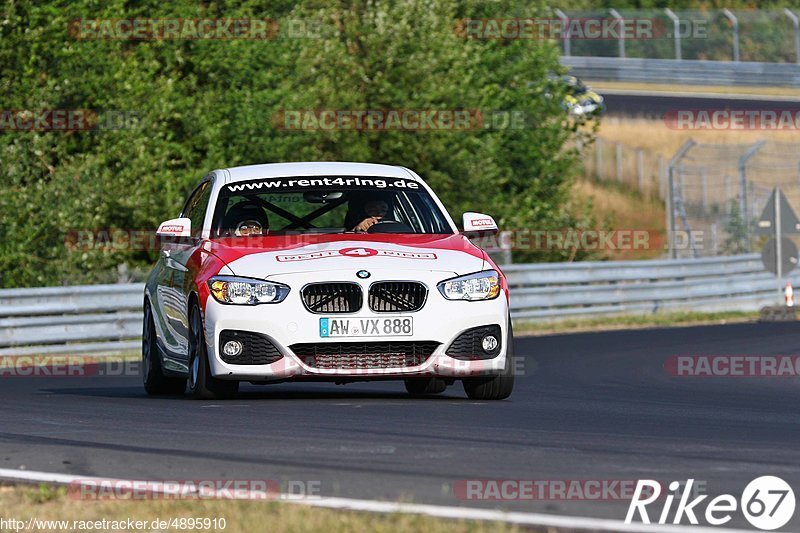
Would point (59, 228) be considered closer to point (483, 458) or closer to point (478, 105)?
point (478, 105)

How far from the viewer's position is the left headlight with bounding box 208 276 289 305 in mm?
10195

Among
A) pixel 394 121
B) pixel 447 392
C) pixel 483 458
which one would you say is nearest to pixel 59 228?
pixel 394 121

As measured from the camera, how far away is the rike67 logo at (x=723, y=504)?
5.80m

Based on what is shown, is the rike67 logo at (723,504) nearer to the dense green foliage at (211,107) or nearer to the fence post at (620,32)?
the dense green foliage at (211,107)

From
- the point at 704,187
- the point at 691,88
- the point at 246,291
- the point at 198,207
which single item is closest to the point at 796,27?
the point at 691,88

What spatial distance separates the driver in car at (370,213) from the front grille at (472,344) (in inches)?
56.2

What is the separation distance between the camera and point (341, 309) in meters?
10.2

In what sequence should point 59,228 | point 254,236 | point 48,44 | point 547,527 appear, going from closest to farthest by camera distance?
point 547,527, point 254,236, point 59,228, point 48,44

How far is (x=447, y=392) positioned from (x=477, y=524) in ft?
22.2

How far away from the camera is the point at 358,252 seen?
10.5 metres

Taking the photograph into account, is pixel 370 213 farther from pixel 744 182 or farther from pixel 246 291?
pixel 744 182

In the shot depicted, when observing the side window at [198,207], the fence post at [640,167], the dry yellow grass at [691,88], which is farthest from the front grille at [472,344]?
the dry yellow grass at [691,88]

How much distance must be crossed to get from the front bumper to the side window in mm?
1474

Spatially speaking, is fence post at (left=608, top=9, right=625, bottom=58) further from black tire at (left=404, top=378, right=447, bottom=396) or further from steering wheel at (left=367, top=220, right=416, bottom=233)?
steering wheel at (left=367, top=220, right=416, bottom=233)
